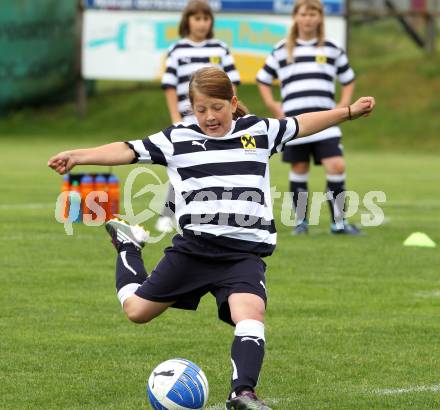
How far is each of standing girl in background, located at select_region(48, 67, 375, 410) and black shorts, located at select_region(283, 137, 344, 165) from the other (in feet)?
18.3

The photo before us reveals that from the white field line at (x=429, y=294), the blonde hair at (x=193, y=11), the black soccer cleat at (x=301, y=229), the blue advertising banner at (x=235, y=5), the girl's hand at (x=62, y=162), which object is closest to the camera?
the girl's hand at (x=62, y=162)

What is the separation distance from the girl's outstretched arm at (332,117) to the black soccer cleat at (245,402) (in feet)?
4.60

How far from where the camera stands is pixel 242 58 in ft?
89.4

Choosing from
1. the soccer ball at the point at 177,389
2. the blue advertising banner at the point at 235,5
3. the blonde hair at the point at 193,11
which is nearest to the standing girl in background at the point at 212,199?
the soccer ball at the point at 177,389

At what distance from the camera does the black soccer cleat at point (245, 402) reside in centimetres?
488

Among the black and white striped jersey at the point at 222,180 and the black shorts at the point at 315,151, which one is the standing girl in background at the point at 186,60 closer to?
the black shorts at the point at 315,151

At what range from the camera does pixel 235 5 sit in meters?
27.3

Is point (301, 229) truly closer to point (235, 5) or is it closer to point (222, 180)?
point (222, 180)

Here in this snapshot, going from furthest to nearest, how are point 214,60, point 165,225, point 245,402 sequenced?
point 214,60 → point 165,225 → point 245,402

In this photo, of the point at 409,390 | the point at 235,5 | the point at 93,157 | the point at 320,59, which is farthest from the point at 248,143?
the point at 235,5

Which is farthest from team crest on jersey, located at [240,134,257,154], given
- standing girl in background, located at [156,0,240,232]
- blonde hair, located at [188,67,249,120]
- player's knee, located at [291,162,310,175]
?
player's knee, located at [291,162,310,175]

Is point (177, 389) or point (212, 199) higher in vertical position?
point (212, 199)

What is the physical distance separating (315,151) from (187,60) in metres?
1.43

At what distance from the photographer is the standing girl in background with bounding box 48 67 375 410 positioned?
539 cm
